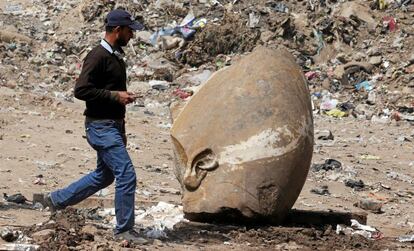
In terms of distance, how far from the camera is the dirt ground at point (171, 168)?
5.73 m

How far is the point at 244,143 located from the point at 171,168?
3.50 meters

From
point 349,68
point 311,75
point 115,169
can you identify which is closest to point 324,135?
point 311,75

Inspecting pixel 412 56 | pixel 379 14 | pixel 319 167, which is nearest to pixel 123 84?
pixel 319 167

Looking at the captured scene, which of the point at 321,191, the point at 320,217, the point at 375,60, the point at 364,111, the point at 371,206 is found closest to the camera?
the point at 320,217

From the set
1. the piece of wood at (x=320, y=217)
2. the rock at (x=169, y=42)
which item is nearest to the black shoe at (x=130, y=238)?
the piece of wood at (x=320, y=217)

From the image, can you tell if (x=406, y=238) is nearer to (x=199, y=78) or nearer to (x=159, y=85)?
(x=159, y=85)

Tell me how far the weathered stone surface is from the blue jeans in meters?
0.60

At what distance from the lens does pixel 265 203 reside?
581 centimetres

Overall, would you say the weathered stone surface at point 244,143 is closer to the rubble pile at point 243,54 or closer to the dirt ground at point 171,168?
the dirt ground at point 171,168

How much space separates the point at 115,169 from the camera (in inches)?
203

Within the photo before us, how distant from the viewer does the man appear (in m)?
5.13

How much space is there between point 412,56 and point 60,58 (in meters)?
6.28

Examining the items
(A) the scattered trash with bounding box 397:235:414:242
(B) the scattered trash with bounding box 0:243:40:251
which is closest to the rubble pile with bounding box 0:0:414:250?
(A) the scattered trash with bounding box 397:235:414:242

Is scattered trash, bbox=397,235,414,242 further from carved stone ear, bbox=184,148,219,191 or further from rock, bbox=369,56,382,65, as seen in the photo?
rock, bbox=369,56,382,65
